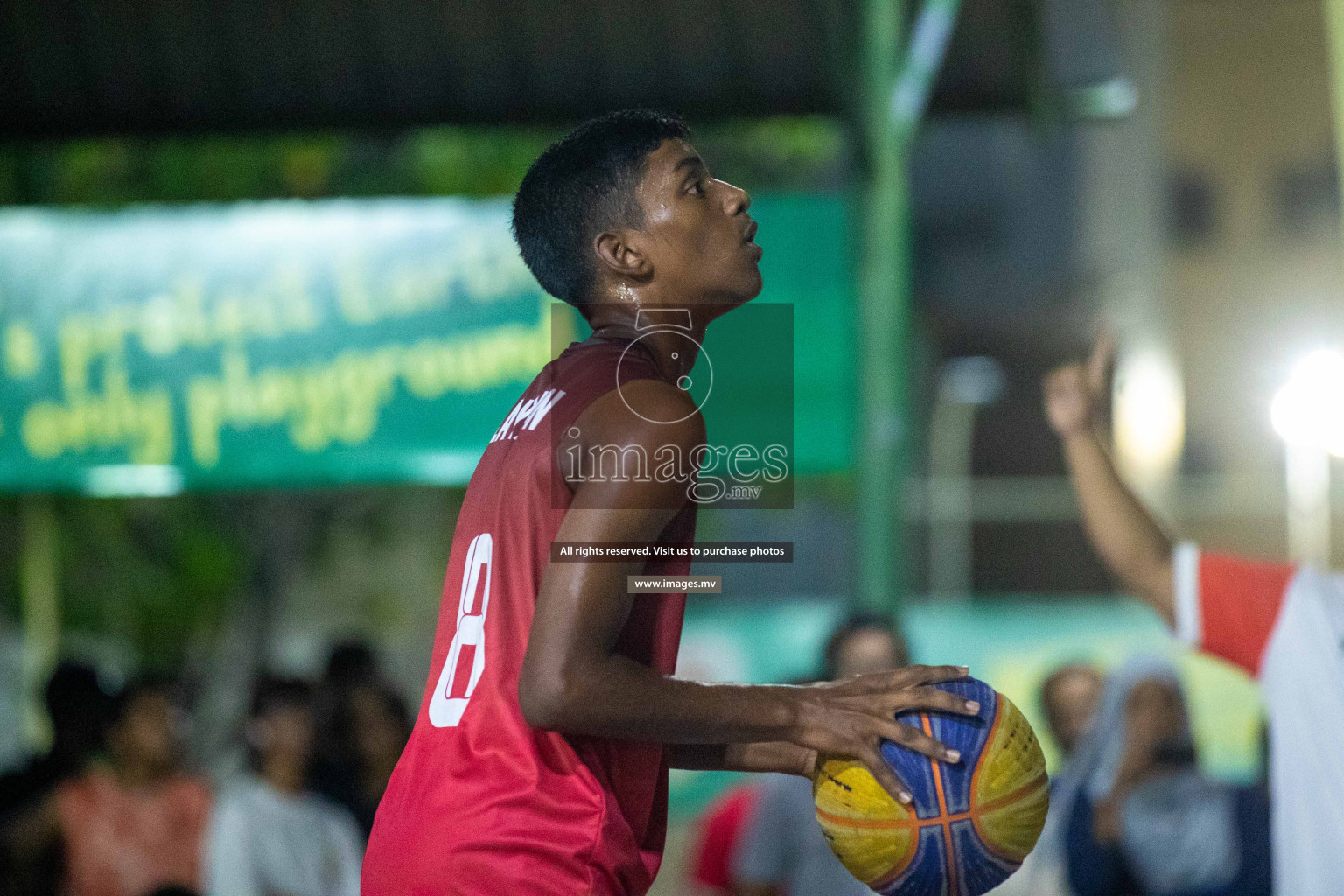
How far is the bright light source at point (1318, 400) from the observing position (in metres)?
5.89

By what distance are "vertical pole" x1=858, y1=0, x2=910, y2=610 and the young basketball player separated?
12.4 ft

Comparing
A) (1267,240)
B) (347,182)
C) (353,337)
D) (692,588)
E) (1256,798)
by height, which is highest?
(1267,240)

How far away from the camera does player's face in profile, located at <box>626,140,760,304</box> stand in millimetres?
2621

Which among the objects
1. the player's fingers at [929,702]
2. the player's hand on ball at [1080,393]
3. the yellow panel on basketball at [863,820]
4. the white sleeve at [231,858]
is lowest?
the white sleeve at [231,858]

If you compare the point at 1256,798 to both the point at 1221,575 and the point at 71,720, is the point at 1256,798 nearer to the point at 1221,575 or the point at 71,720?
the point at 1221,575

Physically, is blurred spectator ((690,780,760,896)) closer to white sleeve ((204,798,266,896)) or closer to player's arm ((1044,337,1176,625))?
white sleeve ((204,798,266,896))

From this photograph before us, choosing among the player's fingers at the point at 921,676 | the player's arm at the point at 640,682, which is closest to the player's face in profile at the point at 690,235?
the player's arm at the point at 640,682

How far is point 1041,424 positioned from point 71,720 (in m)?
14.7

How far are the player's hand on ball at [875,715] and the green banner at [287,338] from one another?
406cm

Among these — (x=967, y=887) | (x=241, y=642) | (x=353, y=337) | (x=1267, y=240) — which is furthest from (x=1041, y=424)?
(x=967, y=887)

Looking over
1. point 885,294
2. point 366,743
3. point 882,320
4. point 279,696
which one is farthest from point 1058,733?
point 279,696

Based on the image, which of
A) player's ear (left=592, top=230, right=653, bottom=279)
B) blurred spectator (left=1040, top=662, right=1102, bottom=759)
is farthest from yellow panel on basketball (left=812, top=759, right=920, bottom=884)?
blurred spectator (left=1040, top=662, right=1102, bottom=759)

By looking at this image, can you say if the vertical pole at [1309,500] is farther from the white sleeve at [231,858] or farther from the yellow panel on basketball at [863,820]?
the yellow panel on basketball at [863,820]

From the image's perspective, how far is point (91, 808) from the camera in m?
5.71
